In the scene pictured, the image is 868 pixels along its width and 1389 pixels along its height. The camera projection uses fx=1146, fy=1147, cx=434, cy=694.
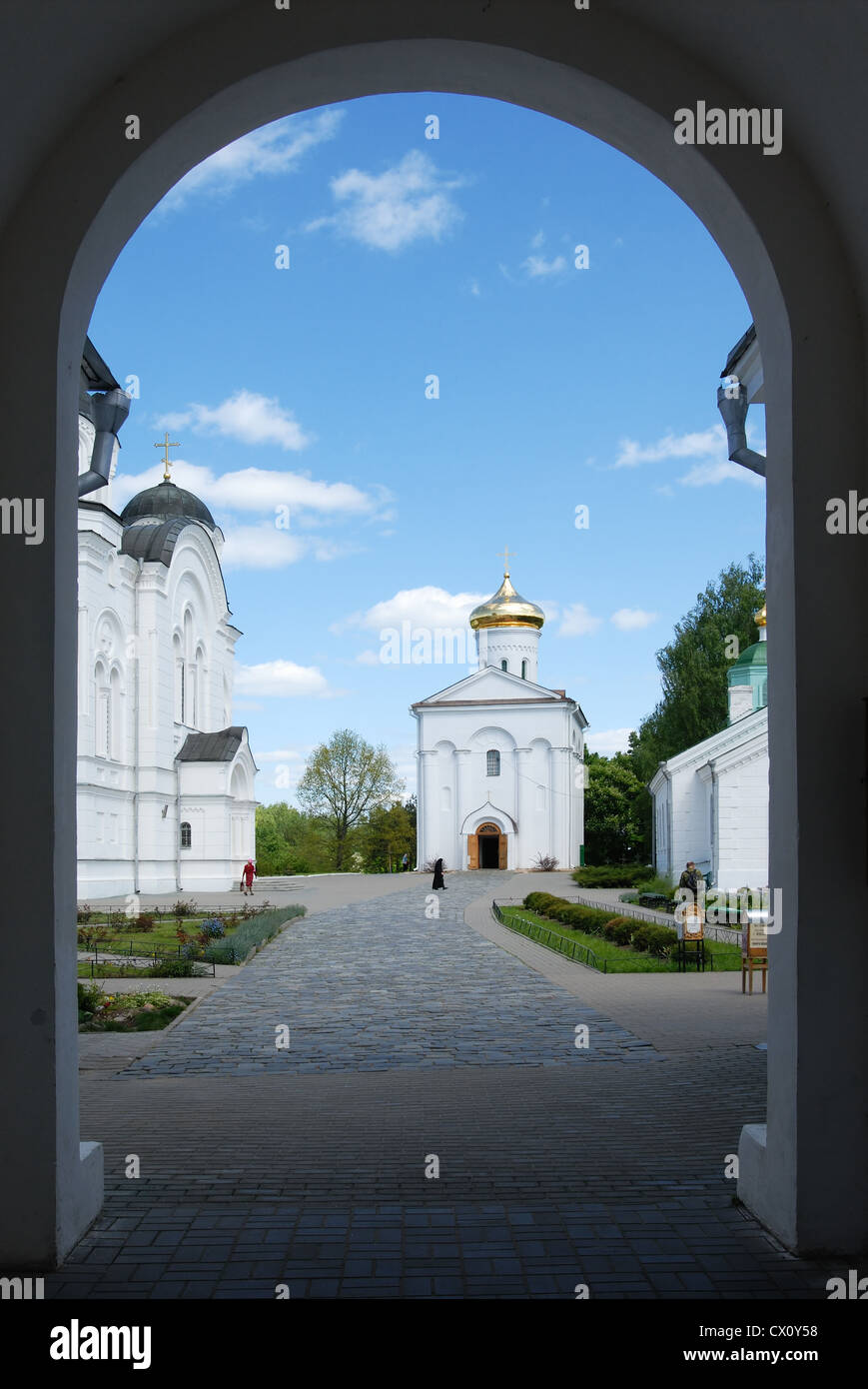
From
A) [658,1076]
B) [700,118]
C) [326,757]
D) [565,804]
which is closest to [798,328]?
[700,118]

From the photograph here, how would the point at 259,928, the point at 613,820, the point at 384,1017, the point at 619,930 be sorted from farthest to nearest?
the point at 613,820 → the point at 259,928 → the point at 619,930 → the point at 384,1017

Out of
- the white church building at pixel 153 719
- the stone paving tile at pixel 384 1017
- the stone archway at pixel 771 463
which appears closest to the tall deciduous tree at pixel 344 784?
the white church building at pixel 153 719

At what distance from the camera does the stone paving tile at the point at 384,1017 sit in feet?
32.6

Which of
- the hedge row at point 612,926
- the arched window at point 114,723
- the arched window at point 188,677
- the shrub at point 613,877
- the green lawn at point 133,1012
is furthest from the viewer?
the arched window at point 188,677

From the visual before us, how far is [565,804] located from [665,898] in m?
25.8

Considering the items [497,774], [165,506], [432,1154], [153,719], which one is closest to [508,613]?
[497,774]

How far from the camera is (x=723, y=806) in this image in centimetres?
2952

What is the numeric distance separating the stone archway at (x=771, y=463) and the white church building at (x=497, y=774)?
5271 cm

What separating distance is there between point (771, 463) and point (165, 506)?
4473 centimetres

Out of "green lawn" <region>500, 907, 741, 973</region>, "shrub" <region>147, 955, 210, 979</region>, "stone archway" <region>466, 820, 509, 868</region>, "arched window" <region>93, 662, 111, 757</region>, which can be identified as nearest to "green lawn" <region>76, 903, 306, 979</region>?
"shrub" <region>147, 955, 210, 979</region>

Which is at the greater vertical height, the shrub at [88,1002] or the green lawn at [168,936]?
the shrub at [88,1002]

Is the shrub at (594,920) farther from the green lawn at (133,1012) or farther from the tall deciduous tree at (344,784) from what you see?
the tall deciduous tree at (344,784)

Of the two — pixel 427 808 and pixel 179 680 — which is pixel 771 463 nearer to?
pixel 179 680
